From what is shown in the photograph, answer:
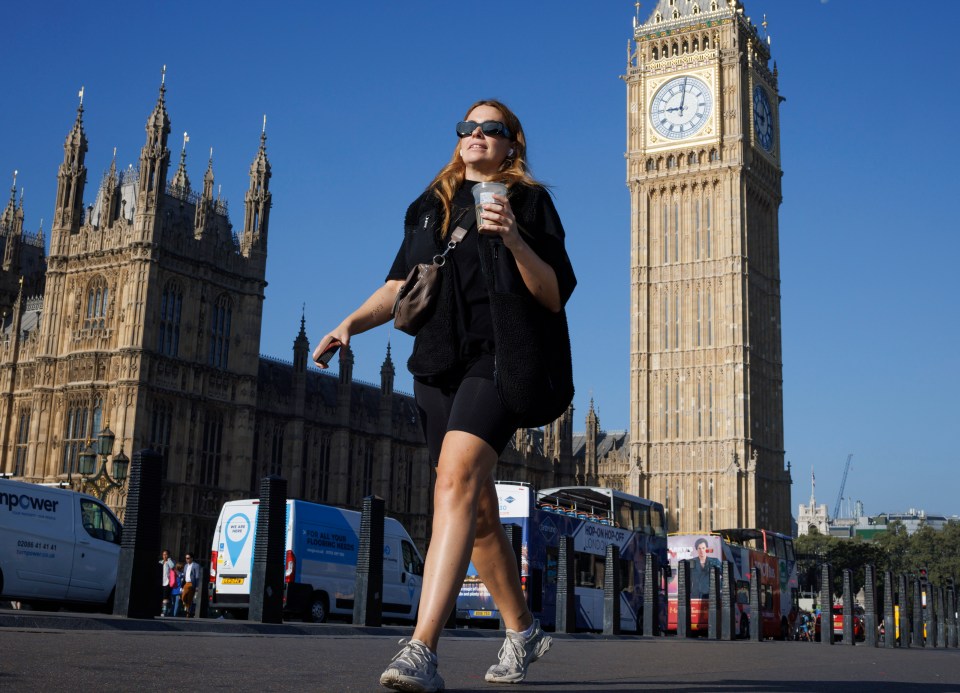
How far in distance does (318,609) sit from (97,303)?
61.1ft

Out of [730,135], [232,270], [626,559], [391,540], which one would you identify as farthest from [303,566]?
[730,135]

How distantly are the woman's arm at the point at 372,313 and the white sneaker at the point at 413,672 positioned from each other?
1211mm

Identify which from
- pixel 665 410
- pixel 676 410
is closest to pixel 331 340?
pixel 676 410

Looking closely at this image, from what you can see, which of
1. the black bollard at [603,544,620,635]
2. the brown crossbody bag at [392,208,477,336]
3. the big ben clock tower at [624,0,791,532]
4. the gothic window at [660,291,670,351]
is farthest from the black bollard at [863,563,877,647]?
the gothic window at [660,291,670,351]

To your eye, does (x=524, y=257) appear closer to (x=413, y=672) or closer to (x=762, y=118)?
(x=413, y=672)

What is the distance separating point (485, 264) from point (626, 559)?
23940mm

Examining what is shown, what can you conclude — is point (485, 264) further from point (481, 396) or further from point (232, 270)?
point (232, 270)

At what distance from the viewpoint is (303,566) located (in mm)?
19547

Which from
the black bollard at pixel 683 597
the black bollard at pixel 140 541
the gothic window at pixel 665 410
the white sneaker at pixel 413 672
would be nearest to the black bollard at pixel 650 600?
the black bollard at pixel 683 597

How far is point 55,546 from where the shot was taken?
14031 millimetres

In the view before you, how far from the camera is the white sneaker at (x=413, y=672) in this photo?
3.68m

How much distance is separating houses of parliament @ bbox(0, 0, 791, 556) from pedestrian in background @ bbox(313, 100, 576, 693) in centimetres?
2358

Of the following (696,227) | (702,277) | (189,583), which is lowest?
(189,583)

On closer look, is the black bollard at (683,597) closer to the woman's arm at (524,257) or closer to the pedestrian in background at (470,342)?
the pedestrian in background at (470,342)
